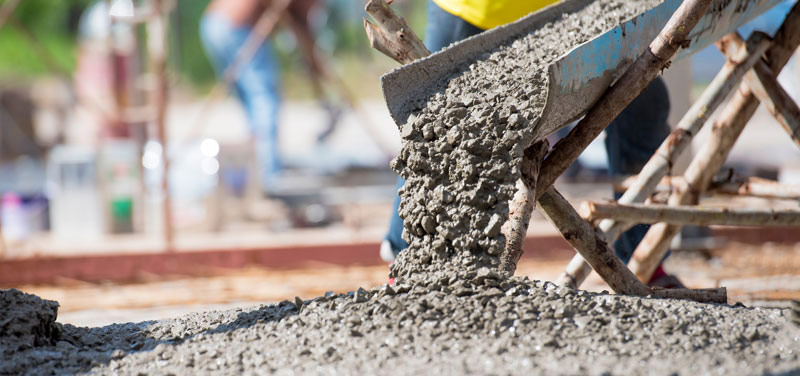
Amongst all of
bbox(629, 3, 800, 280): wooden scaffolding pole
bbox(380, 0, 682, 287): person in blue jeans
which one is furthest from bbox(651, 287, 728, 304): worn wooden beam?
bbox(380, 0, 682, 287): person in blue jeans

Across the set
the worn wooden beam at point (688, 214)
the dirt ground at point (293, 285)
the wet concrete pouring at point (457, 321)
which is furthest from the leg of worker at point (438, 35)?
the dirt ground at point (293, 285)

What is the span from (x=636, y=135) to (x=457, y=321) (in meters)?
1.52

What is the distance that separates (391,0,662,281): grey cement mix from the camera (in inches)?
81.8

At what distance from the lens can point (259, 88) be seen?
253 inches

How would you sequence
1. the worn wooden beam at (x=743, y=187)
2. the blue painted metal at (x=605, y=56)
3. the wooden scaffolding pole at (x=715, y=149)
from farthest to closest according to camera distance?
the worn wooden beam at (x=743, y=187)
the wooden scaffolding pole at (x=715, y=149)
the blue painted metal at (x=605, y=56)

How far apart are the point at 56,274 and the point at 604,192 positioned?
3.41 meters

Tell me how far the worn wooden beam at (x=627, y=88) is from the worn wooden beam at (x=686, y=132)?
0.52 m

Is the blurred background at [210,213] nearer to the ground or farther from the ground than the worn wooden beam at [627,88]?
farther from the ground

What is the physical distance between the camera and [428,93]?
2291 mm

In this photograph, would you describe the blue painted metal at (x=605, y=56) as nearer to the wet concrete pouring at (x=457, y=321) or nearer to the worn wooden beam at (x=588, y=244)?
the wet concrete pouring at (x=457, y=321)

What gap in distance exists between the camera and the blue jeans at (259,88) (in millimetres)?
6395

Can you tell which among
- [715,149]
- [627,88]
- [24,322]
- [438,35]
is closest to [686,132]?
[715,149]

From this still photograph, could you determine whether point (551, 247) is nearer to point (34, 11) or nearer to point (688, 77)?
point (688, 77)

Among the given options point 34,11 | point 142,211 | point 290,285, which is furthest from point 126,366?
point 34,11
